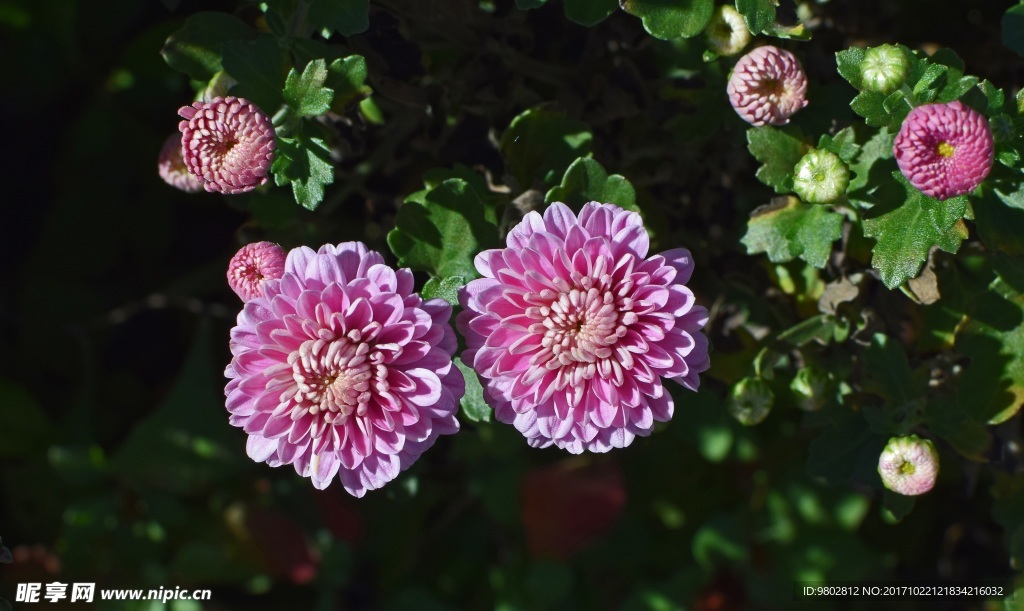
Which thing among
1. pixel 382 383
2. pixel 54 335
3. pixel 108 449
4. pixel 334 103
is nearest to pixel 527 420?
pixel 382 383

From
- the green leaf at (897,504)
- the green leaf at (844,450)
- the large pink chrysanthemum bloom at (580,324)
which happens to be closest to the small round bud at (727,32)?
the large pink chrysanthemum bloom at (580,324)

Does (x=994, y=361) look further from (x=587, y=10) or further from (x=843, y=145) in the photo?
(x=587, y=10)

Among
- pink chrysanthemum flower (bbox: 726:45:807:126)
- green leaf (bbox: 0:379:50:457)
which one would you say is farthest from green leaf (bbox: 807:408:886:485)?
green leaf (bbox: 0:379:50:457)

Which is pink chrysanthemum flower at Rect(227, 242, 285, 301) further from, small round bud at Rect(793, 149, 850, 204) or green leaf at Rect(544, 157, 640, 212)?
small round bud at Rect(793, 149, 850, 204)

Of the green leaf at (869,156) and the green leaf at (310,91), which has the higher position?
the green leaf at (869,156)

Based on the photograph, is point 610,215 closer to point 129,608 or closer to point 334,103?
point 334,103

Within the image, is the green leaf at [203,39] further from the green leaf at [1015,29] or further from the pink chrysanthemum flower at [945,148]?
the green leaf at [1015,29]
